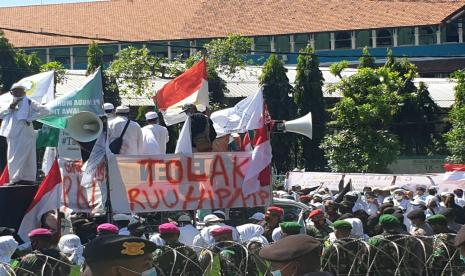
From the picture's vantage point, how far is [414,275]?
12.1 m

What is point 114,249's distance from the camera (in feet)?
18.0

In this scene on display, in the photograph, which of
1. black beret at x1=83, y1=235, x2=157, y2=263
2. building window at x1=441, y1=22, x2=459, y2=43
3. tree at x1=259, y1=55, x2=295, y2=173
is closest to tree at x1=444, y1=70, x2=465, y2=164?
tree at x1=259, y1=55, x2=295, y2=173

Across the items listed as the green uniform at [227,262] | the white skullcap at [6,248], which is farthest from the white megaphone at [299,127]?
the white skullcap at [6,248]

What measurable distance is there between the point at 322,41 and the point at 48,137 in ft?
221

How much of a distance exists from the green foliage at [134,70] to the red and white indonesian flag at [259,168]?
35710 mm

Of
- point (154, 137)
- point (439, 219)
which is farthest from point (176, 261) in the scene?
point (154, 137)

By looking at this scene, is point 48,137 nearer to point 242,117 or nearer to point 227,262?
point 242,117

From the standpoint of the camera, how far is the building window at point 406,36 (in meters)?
79.4

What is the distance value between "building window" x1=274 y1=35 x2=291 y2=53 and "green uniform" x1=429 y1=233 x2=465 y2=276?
6813 cm

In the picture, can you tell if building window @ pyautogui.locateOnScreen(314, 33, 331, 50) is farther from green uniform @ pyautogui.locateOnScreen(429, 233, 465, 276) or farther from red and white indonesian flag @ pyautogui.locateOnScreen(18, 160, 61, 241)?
green uniform @ pyautogui.locateOnScreen(429, 233, 465, 276)

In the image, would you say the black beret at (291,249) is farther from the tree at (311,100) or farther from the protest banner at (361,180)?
the tree at (311,100)

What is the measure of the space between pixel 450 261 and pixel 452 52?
6791 centimetres

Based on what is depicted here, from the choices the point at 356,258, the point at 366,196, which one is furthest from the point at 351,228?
the point at 366,196

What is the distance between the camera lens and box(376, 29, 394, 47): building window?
79438 mm
